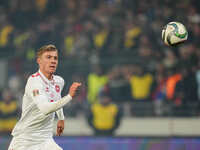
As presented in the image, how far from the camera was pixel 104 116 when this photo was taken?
10.3 m

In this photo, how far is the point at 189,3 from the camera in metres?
13.1

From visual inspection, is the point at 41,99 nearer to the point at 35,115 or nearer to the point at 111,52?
the point at 35,115

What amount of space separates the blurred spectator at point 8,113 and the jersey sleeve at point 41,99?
5491 mm

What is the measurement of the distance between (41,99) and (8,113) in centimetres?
579

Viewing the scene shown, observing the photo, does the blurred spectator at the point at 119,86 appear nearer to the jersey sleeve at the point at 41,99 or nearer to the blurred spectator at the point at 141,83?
the blurred spectator at the point at 141,83

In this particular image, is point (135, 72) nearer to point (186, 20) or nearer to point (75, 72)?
point (75, 72)

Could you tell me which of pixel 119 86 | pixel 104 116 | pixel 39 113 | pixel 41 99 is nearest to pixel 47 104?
pixel 41 99

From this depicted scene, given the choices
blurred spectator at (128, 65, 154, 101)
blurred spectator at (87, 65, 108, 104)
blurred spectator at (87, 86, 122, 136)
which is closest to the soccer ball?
blurred spectator at (87, 86, 122, 136)

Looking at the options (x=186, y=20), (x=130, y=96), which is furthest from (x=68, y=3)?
(x=130, y=96)

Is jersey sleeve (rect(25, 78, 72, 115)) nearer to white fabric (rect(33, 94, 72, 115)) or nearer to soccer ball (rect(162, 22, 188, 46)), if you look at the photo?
white fabric (rect(33, 94, 72, 115))

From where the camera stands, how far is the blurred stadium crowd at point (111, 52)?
34.0 ft

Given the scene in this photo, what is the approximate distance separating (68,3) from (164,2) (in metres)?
2.89

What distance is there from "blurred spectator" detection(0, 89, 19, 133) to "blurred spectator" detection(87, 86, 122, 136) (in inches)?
68.4

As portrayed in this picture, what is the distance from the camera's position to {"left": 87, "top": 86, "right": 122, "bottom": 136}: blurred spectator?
397 inches
